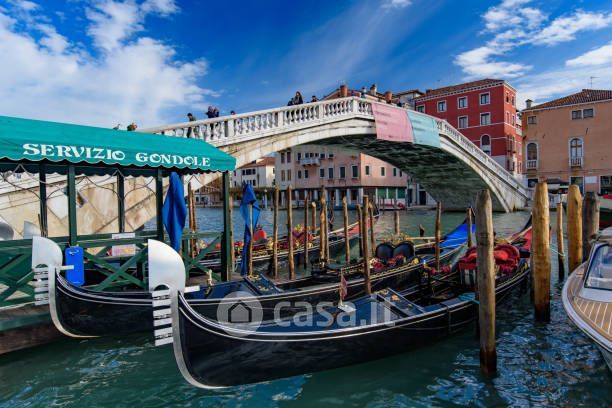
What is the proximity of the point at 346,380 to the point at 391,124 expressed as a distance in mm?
12150

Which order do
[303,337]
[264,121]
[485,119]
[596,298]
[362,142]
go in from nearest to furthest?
[303,337] < [596,298] < [264,121] < [362,142] < [485,119]

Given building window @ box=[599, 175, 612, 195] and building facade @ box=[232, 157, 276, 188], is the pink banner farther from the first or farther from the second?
building facade @ box=[232, 157, 276, 188]

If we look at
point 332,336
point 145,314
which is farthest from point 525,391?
point 145,314

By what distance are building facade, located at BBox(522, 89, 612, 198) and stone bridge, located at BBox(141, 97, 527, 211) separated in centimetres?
304

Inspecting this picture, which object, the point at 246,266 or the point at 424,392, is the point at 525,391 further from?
the point at 246,266

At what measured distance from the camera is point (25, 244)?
4.64 metres

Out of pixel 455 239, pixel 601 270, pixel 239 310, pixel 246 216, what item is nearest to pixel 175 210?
pixel 239 310

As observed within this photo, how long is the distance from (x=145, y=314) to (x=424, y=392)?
3.20 meters

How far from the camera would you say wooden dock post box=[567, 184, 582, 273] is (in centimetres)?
616

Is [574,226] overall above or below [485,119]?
below

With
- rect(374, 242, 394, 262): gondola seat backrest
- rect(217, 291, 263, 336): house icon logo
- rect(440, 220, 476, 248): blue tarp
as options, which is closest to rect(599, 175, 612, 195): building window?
rect(440, 220, 476, 248): blue tarp

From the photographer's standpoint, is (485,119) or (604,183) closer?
(604,183)

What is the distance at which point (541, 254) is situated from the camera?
17.1ft

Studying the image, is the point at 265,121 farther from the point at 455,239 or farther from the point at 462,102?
the point at 462,102
